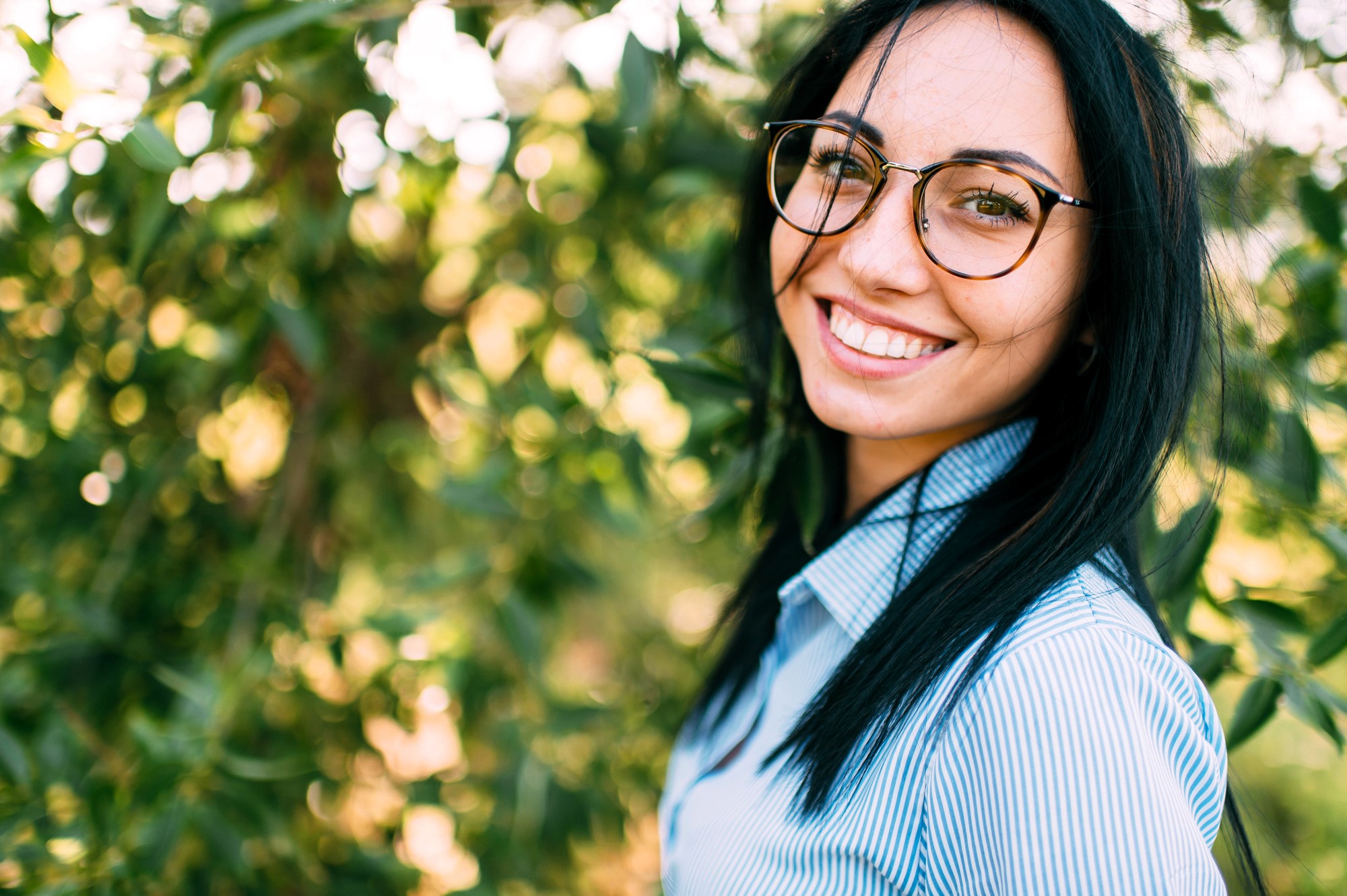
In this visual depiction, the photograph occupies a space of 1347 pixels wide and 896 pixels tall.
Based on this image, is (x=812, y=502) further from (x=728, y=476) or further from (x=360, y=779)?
(x=360, y=779)

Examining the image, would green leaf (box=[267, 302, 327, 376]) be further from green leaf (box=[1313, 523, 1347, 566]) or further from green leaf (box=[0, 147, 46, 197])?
green leaf (box=[1313, 523, 1347, 566])

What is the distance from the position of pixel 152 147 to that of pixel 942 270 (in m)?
0.70

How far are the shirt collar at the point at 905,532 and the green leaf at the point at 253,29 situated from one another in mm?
738

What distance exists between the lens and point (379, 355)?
63.7 inches

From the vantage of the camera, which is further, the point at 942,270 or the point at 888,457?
the point at 888,457

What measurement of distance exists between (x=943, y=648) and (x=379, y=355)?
4.05 feet

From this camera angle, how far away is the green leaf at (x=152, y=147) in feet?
2.57

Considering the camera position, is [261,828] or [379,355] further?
[379,355]

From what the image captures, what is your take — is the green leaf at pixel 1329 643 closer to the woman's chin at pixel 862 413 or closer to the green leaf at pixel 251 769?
the woman's chin at pixel 862 413

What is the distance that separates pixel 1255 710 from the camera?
2.91 feet

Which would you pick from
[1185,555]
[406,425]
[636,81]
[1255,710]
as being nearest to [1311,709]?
[1255,710]

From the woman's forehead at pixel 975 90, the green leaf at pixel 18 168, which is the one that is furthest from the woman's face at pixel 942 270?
the green leaf at pixel 18 168

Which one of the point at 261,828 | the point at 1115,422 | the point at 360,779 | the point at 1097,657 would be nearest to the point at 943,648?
the point at 1097,657

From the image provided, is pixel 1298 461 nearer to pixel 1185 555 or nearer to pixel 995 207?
pixel 1185 555
